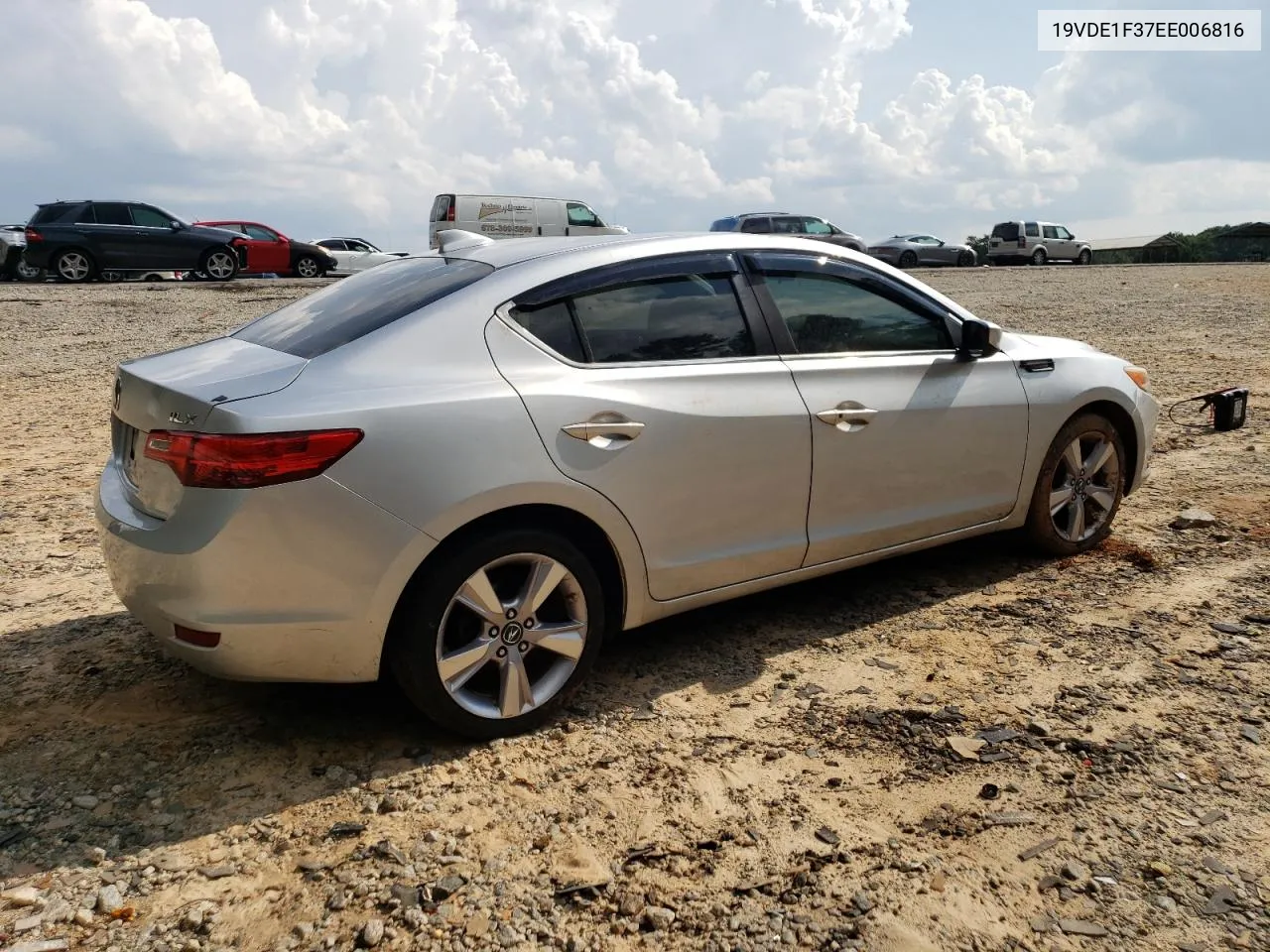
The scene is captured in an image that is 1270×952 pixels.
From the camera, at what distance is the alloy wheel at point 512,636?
10.6 ft

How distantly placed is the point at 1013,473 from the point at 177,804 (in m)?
3.53

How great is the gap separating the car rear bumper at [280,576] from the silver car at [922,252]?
32.8m

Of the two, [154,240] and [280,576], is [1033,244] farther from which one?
[280,576]

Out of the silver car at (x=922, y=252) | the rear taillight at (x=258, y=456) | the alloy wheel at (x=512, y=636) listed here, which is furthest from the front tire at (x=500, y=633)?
the silver car at (x=922, y=252)

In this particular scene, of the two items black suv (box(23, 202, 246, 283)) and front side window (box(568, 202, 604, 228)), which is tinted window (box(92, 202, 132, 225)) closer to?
black suv (box(23, 202, 246, 283))

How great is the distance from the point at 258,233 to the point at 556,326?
74.7 feet

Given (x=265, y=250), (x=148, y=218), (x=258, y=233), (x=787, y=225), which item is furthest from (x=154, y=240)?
(x=787, y=225)

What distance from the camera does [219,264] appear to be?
20953 mm

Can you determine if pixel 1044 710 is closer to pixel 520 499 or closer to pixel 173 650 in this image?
pixel 520 499

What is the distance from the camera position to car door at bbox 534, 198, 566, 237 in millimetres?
26328

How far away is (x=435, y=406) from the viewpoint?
3.13 metres

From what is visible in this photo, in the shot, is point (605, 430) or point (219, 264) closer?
point (605, 430)

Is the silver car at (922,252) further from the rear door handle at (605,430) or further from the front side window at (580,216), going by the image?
the rear door handle at (605,430)

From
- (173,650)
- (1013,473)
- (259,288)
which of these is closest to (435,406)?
(173,650)
